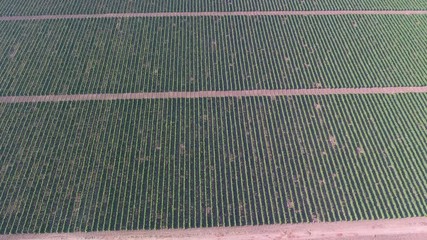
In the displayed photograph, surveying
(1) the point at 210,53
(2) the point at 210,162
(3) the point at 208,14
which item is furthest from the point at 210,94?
(3) the point at 208,14

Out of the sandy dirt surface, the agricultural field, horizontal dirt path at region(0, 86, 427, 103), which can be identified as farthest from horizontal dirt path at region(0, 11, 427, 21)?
the sandy dirt surface

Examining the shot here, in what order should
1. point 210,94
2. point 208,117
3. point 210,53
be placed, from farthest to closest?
point 210,53
point 210,94
point 208,117

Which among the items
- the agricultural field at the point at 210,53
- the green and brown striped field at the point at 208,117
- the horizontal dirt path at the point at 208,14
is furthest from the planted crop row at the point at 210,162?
the horizontal dirt path at the point at 208,14

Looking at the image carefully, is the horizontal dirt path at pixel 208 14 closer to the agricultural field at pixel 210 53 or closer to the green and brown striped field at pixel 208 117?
the green and brown striped field at pixel 208 117

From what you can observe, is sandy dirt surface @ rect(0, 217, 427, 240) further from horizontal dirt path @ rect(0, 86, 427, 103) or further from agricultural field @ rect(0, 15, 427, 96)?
agricultural field @ rect(0, 15, 427, 96)

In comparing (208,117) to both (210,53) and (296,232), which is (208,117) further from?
(296,232)
